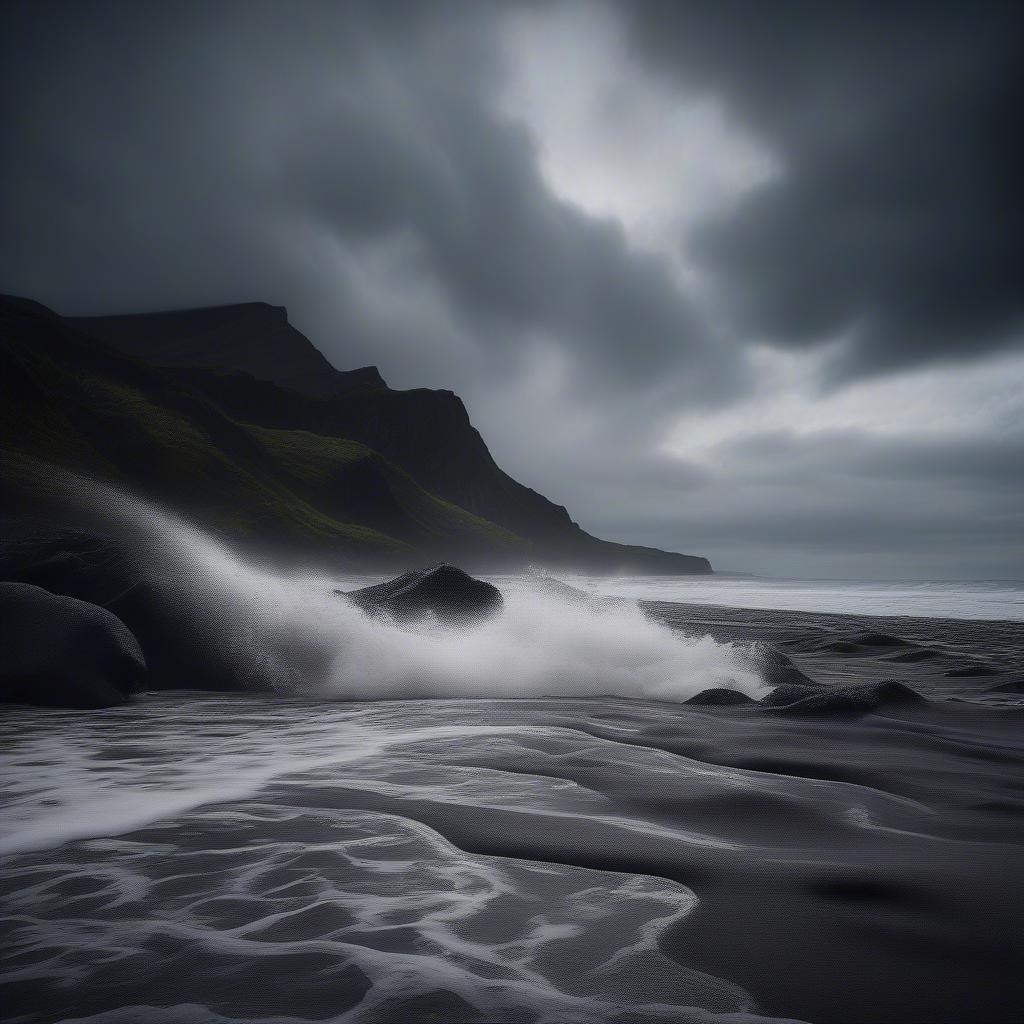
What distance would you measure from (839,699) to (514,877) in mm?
4664

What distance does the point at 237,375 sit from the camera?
161 metres

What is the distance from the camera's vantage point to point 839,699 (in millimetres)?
6156

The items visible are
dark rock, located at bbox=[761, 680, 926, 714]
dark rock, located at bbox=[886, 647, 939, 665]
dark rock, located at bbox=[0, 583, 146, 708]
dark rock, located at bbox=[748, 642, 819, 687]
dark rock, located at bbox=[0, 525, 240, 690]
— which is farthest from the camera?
dark rock, located at bbox=[886, 647, 939, 665]

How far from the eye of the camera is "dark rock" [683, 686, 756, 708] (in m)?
6.97

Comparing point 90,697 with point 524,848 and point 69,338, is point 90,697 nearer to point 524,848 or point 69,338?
point 524,848

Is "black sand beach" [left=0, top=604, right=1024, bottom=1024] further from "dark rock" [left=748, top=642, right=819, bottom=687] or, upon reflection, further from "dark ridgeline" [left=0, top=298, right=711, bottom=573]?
"dark ridgeline" [left=0, top=298, right=711, bottom=573]

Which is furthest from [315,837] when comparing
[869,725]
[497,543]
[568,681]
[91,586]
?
[497,543]

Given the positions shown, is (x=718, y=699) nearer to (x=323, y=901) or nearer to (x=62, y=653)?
(x=323, y=901)

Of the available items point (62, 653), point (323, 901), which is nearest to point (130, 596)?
point (62, 653)

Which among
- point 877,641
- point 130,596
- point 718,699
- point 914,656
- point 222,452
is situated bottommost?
point 718,699

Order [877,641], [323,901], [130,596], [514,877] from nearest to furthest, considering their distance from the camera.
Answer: [323,901], [514,877], [130,596], [877,641]

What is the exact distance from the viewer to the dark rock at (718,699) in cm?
697

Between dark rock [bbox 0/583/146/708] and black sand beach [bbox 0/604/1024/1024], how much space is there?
5.44 ft

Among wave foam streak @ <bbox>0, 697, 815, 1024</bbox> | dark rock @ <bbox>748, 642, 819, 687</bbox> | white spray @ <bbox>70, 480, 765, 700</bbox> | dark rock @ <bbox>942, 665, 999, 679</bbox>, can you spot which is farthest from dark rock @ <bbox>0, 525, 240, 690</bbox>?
dark rock @ <bbox>942, 665, 999, 679</bbox>
